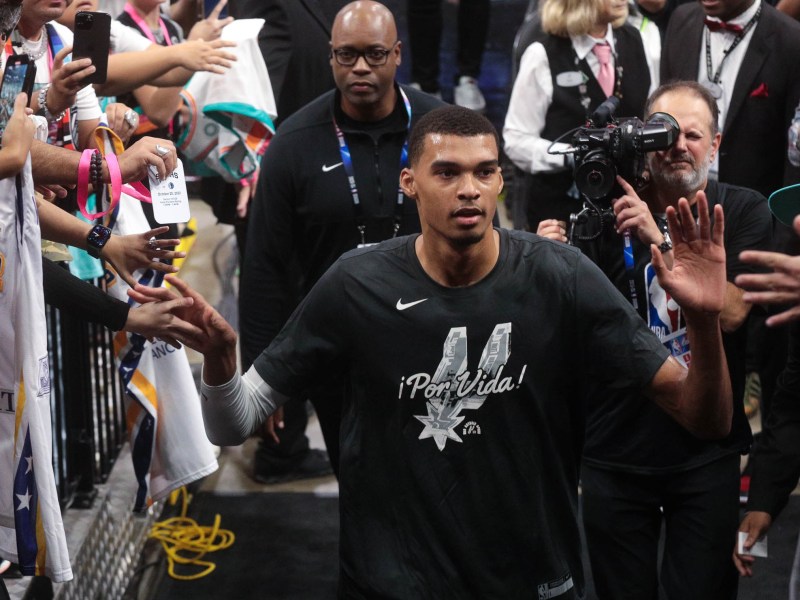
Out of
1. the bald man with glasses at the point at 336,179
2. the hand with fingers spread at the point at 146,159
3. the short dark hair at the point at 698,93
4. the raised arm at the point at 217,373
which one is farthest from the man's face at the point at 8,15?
the short dark hair at the point at 698,93

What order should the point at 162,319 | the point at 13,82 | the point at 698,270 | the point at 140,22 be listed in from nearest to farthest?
the point at 698,270, the point at 13,82, the point at 162,319, the point at 140,22

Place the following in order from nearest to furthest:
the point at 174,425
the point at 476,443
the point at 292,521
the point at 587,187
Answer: the point at 476,443 → the point at 587,187 → the point at 174,425 → the point at 292,521

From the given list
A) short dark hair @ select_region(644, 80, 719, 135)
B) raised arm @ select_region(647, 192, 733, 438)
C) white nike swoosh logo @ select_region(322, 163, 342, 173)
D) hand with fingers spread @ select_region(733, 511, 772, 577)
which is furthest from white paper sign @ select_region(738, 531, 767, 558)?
white nike swoosh logo @ select_region(322, 163, 342, 173)

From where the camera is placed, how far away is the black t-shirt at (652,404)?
377cm

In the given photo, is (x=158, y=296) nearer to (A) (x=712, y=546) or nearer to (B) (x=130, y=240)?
(B) (x=130, y=240)

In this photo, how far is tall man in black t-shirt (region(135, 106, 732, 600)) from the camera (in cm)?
309

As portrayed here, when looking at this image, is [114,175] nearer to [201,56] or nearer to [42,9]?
[42,9]

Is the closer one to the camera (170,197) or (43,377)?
(43,377)

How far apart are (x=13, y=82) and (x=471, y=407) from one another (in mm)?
1398

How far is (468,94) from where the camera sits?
8203 mm

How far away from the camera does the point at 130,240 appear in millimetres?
3773

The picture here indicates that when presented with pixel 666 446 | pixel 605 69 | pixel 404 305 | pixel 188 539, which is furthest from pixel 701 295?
pixel 188 539

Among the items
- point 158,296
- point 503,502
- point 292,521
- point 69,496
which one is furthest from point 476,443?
point 292,521

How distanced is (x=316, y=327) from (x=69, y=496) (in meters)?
2.12
